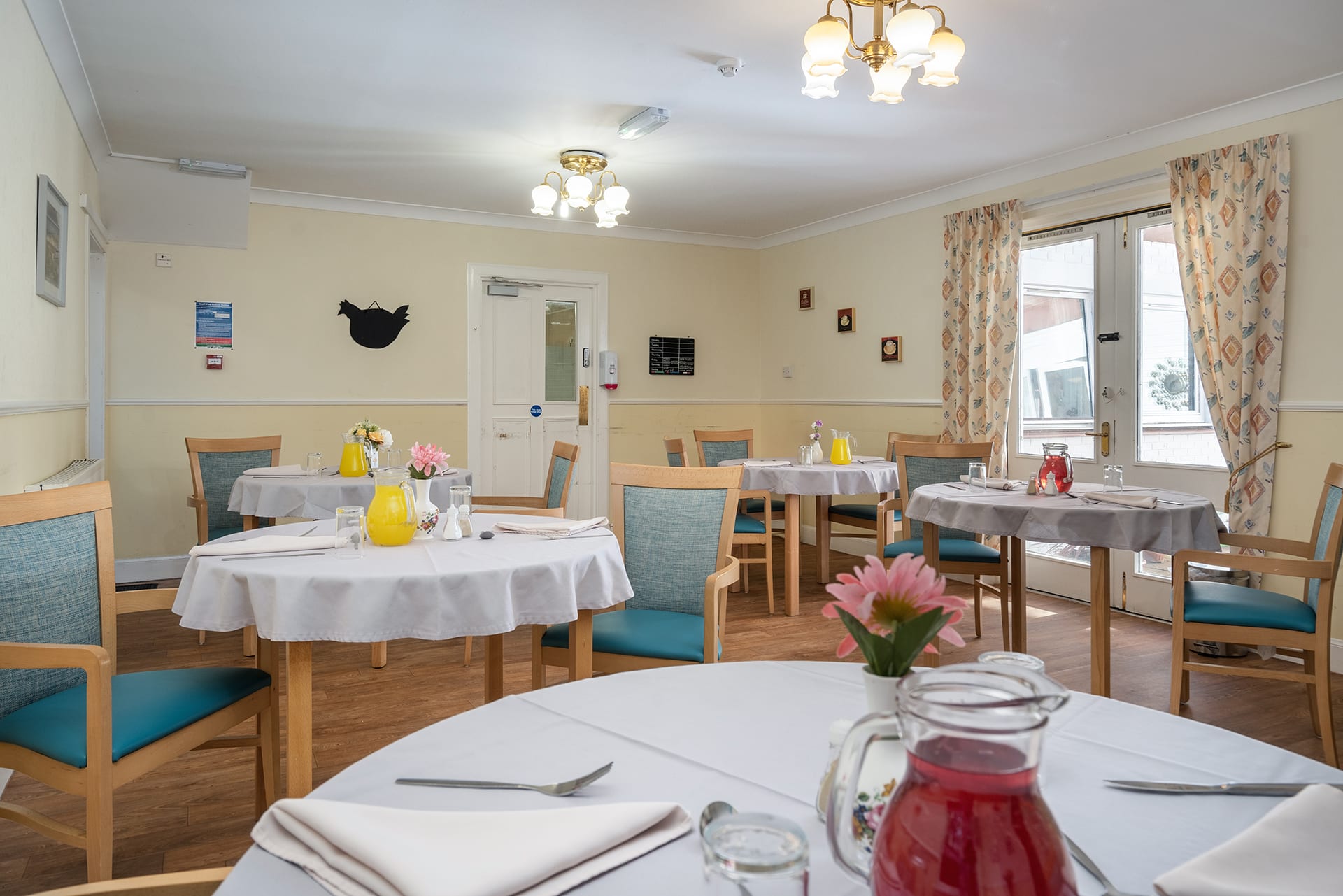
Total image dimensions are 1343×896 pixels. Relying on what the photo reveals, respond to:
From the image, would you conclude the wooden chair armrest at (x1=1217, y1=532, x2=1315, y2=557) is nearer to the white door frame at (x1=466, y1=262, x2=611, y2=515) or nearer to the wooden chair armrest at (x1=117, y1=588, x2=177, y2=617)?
the wooden chair armrest at (x1=117, y1=588, x2=177, y2=617)

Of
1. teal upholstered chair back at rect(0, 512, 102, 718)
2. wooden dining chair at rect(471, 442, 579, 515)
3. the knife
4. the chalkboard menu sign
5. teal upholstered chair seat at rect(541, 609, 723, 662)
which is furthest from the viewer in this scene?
the chalkboard menu sign

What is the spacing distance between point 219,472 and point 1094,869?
186 inches

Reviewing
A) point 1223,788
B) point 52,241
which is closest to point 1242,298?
point 1223,788

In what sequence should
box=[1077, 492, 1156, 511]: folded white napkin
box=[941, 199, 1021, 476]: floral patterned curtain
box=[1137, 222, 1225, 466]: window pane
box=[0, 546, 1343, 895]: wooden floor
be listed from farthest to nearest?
box=[941, 199, 1021, 476]: floral patterned curtain
box=[1137, 222, 1225, 466]: window pane
box=[1077, 492, 1156, 511]: folded white napkin
box=[0, 546, 1343, 895]: wooden floor

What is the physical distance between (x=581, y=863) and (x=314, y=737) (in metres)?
2.59

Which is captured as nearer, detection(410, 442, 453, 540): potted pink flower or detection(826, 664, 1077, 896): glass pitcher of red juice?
detection(826, 664, 1077, 896): glass pitcher of red juice

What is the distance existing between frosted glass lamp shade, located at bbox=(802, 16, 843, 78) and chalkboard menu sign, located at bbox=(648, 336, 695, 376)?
14.9ft

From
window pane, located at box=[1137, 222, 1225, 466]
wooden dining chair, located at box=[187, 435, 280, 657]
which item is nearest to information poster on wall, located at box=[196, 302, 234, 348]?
wooden dining chair, located at box=[187, 435, 280, 657]

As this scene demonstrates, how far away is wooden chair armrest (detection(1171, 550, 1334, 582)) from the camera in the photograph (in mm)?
2600

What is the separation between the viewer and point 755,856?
530 millimetres

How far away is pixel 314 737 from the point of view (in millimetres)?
2914

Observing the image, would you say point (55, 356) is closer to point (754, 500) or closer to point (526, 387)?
point (526, 387)

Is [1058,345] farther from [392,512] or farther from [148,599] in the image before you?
[148,599]

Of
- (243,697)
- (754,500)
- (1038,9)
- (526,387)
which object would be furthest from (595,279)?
(243,697)
